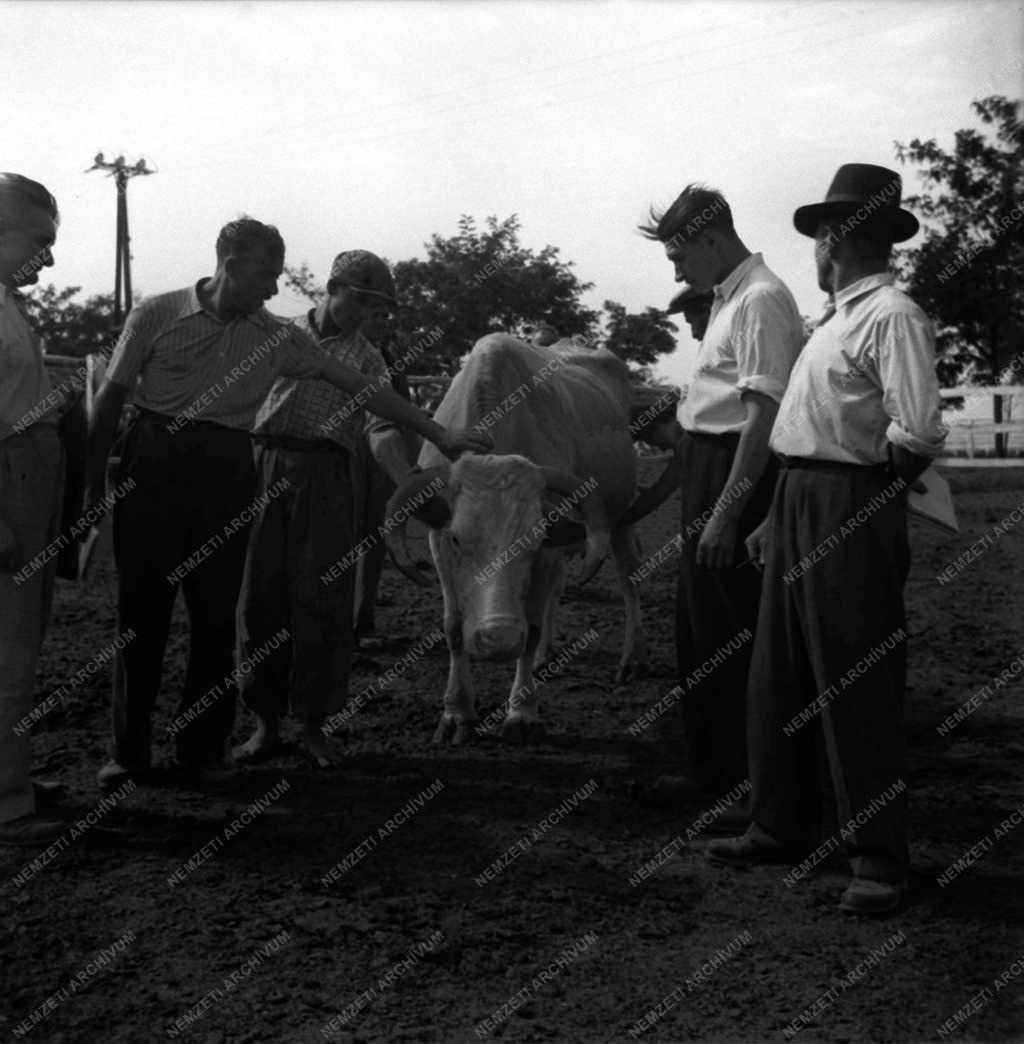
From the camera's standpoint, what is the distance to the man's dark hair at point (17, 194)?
15.5 feet

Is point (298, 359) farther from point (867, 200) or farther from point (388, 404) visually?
point (867, 200)

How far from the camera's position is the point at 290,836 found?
4.86m

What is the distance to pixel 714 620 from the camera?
5.08 m

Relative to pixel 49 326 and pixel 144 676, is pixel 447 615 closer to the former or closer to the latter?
pixel 144 676

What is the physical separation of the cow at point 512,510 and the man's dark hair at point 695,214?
4.55 ft

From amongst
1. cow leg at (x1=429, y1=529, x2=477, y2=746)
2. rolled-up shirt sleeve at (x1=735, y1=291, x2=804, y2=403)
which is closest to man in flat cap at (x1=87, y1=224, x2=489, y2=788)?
cow leg at (x1=429, y1=529, x2=477, y2=746)

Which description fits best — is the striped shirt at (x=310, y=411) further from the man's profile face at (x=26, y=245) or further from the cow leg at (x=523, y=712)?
the cow leg at (x=523, y=712)

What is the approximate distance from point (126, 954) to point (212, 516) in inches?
81.3

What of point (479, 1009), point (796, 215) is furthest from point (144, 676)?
point (796, 215)

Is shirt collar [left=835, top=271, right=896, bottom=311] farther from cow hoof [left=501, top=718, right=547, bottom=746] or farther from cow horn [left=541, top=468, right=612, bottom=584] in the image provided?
cow hoof [left=501, top=718, right=547, bottom=746]

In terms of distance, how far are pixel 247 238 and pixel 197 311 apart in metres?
0.38

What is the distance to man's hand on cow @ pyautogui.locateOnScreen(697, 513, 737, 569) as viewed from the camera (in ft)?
15.4

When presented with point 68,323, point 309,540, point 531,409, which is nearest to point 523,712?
point 309,540

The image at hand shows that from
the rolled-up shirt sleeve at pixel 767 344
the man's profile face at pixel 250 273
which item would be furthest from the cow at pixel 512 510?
the rolled-up shirt sleeve at pixel 767 344
